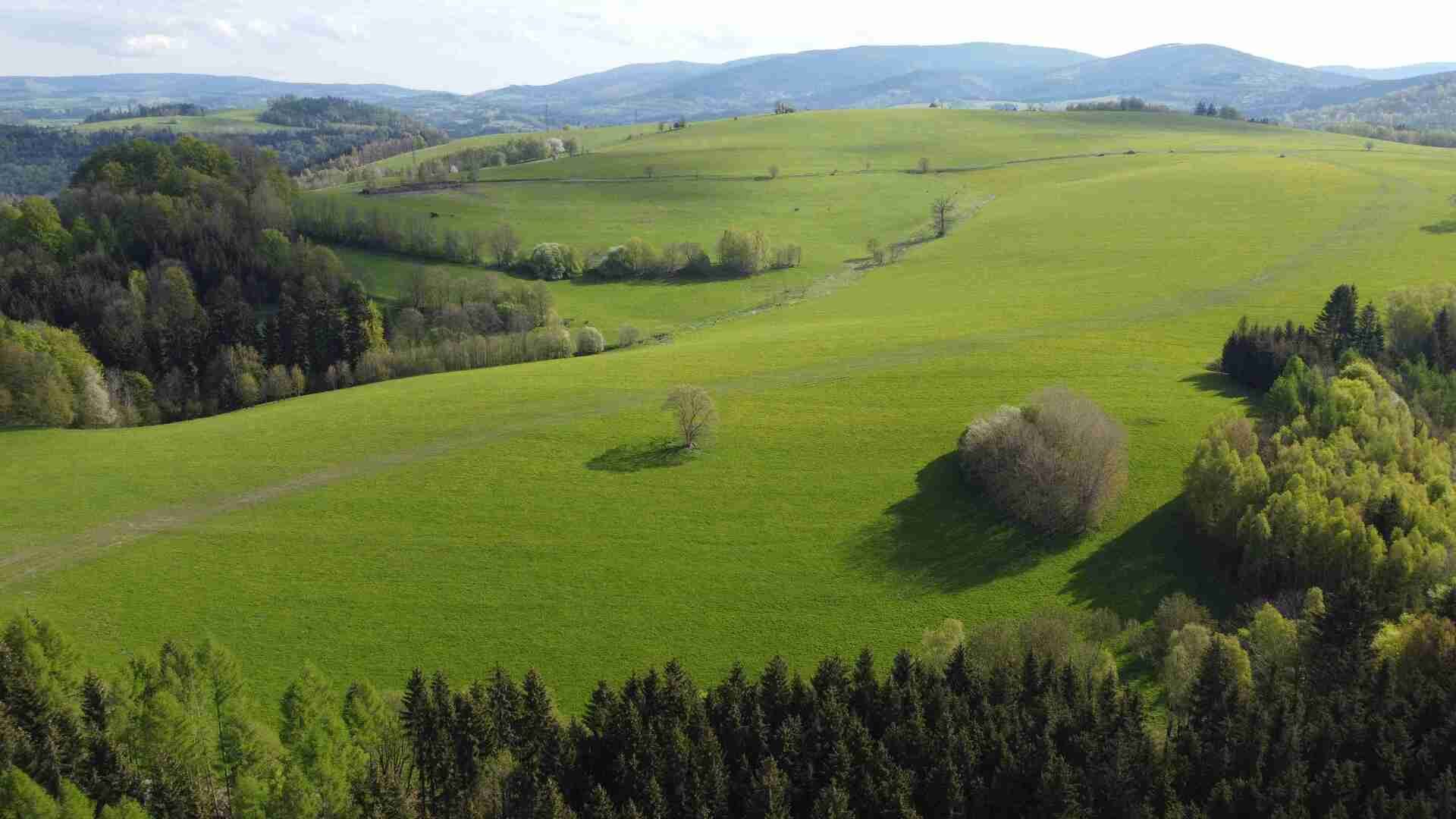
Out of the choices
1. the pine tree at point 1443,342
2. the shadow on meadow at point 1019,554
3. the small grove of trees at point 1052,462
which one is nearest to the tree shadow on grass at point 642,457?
the shadow on meadow at point 1019,554

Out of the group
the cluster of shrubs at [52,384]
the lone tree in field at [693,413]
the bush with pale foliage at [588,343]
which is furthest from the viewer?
the bush with pale foliage at [588,343]

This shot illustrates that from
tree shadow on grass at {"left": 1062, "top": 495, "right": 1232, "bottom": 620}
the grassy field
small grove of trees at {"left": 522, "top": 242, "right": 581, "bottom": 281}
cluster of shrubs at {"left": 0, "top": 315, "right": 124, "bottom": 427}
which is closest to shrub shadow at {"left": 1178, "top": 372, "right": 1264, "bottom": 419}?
the grassy field

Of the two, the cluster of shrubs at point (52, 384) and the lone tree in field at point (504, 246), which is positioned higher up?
the lone tree in field at point (504, 246)

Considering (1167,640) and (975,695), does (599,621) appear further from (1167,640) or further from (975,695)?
(1167,640)

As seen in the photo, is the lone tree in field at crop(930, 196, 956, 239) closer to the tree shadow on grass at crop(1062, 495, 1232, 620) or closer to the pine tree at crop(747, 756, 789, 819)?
the tree shadow on grass at crop(1062, 495, 1232, 620)

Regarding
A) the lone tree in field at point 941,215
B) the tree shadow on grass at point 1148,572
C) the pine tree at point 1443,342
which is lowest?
the tree shadow on grass at point 1148,572

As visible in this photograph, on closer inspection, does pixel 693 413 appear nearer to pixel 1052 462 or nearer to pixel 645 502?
pixel 645 502

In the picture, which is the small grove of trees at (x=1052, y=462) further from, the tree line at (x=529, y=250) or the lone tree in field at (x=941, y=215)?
the lone tree in field at (x=941, y=215)
